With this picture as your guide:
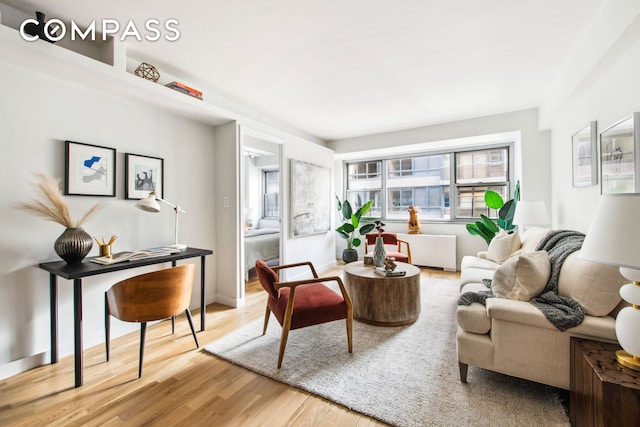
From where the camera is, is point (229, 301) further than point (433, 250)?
No

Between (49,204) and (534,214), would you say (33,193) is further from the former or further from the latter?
(534,214)

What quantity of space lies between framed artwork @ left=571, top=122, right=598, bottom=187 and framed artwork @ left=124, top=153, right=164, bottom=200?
153 inches

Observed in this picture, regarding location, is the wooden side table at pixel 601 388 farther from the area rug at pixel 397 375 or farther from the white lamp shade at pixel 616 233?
the white lamp shade at pixel 616 233

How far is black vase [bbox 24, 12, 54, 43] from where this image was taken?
1.78 m

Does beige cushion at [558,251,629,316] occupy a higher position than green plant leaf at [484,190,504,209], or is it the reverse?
green plant leaf at [484,190,504,209]

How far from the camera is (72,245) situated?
2020 mm

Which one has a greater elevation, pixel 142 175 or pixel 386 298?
pixel 142 175

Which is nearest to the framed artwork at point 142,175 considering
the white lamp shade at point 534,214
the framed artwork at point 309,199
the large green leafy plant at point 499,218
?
the framed artwork at point 309,199

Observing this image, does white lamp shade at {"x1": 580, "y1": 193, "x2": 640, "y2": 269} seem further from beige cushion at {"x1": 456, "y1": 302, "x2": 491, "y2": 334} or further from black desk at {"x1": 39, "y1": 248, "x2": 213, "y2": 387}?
black desk at {"x1": 39, "y1": 248, "x2": 213, "y2": 387}

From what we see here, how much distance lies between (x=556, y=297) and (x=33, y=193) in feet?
11.8

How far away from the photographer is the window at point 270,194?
712 centimetres

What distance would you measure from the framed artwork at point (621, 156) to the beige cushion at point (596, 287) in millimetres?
546

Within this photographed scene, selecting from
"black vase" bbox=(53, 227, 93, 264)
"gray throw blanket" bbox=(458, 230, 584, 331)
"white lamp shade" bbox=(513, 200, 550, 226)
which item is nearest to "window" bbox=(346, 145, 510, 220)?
"white lamp shade" bbox=(513, 200, 550, 226)

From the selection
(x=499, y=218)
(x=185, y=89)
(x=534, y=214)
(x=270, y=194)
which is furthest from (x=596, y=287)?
(x=270, y=194)
